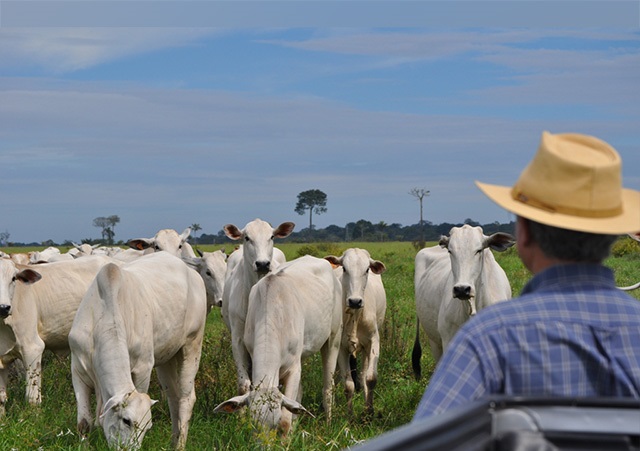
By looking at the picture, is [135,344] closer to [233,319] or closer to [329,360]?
[233,319]

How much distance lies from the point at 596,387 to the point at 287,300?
6.87 m

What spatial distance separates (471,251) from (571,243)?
703 centimetres

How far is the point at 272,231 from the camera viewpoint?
11.2 m

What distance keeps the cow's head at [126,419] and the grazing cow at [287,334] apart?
0.64 meters

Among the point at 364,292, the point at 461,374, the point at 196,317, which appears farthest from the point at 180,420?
the point at 461,374

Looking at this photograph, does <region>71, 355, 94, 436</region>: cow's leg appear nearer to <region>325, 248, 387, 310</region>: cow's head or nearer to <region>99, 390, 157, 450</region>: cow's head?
<region>99, 390, 157, 450</region>: cow's head

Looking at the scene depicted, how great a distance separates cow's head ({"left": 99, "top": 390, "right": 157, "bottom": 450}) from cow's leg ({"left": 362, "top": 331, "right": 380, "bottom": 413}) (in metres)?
3.80

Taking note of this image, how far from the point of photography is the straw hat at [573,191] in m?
2.63

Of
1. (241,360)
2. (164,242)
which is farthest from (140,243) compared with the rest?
(241,360)

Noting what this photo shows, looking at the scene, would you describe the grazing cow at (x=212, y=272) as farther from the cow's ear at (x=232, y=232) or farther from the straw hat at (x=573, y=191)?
the straw hat at (x=573, y=191)

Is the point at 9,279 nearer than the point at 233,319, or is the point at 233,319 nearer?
the point at 233,319

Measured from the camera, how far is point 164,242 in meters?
14.4

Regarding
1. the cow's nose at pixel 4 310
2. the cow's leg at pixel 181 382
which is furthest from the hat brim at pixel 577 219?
the cow's nose at pixel 4 310

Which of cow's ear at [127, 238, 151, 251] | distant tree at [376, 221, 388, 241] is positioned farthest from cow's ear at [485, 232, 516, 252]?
distant tree at [376, 221, 388, 241]
